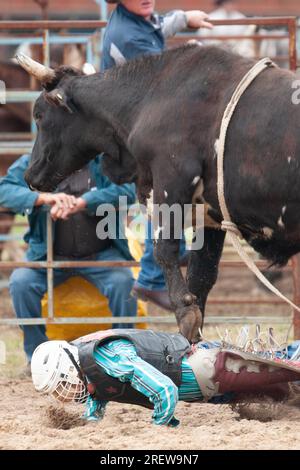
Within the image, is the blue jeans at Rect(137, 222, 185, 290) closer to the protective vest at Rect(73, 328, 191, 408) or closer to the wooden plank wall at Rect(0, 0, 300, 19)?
the protective vest at Rect(73, 328, 191, 408)

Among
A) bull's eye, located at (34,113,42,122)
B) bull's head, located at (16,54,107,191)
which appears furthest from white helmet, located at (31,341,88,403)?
bull's eye, located at (34,113,42,122)

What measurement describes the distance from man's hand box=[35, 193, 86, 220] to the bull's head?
22.5 inches

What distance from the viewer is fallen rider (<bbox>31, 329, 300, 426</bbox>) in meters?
3.95

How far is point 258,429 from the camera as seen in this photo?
12.6ft

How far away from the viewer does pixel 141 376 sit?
390 centimetres

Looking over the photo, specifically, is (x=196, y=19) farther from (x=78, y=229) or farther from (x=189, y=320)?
(x=189, y=320)

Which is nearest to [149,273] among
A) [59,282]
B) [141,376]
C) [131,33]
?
[59,282]

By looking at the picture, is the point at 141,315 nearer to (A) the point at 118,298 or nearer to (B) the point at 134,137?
(A) the point at 118,298

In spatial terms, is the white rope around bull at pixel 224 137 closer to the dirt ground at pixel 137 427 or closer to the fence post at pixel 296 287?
the dirt ground at pixel 137 427

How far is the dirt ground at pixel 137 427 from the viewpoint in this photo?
3588mm
